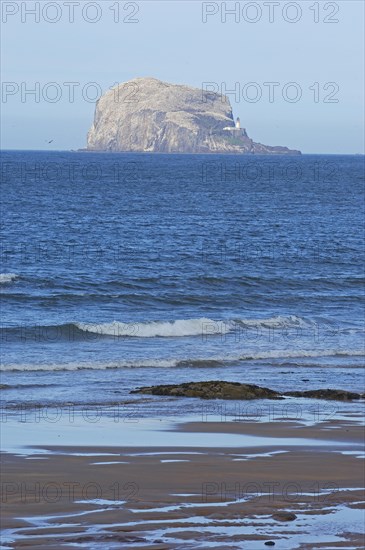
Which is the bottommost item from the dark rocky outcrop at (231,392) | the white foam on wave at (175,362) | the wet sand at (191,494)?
the wet sand at (191,494)

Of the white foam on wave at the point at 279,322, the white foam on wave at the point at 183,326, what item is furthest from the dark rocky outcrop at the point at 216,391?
the white foam on wave at the point at 279,322

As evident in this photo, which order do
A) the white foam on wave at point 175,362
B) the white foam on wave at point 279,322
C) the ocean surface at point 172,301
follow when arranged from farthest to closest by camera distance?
the white foam on wave at point 279,322 < the white foam on wave at point 175,362 < the ocean surface at point 172,301

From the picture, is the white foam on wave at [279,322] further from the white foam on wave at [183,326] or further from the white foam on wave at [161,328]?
the white foam on wave at [161,328]

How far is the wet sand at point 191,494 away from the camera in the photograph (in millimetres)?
9594

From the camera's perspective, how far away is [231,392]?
58.9 feet

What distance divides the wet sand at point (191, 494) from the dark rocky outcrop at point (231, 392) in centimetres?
281

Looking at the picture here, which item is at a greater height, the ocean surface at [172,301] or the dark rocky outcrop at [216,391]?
the ocean surface at [172,301]

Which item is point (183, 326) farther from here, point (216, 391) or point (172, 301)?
point (216, 391)

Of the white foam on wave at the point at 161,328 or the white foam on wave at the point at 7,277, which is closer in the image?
the white foam on wave at the point at 161,328

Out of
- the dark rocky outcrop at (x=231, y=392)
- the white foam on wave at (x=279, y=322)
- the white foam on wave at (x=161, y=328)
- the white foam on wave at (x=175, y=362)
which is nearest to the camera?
the dark rocky outcrop at (x=231, y=392)

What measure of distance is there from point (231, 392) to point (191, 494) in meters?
6.66

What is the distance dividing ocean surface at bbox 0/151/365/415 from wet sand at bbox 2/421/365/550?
3.09 meters

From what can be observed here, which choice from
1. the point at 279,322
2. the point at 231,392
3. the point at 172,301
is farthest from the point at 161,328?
the point at 231,392

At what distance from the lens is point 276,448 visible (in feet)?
45.6
